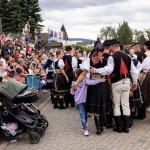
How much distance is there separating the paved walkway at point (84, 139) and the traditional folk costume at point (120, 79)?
1.12 ft

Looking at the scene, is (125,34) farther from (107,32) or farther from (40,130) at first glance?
(40,130)

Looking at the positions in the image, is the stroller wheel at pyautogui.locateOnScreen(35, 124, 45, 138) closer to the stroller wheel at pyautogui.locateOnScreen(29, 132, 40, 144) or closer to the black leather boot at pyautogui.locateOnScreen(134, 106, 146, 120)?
the stroller wheel at pyautogui.locateOnScreen(29, 132, 40, 144)

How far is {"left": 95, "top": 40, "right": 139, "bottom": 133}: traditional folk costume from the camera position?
8406 mm

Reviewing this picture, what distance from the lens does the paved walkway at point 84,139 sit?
767 centimetres

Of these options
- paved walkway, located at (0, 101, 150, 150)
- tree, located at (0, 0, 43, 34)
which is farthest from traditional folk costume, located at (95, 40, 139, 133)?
tree, located at (0, 0, 43, 34)

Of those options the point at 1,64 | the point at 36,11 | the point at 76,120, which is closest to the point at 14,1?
the point at 36,11

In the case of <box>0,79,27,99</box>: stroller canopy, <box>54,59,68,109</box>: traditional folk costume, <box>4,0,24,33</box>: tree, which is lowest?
<box>54,59,68,109</box>: traditional folk costume

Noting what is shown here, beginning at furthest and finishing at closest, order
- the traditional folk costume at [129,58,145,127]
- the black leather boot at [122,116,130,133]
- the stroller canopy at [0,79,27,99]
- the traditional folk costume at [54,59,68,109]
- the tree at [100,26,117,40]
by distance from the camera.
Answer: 1. the tree at [100,26,117,40]
2. the traditional folk costume at [54,59,68,109]
3. the traditional folk costume at [129,58,145,127]
4. the black leather boot at [122,116,130,133]
5. the stroller canopy at [0,79,27,99]

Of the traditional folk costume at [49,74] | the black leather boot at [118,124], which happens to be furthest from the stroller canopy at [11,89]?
the traditional folk costume at [49,74]

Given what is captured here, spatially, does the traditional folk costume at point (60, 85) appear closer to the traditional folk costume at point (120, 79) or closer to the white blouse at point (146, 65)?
the white blouse at point (146, 65)

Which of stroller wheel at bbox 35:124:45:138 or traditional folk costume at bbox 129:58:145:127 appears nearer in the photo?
stroller wheel at bbox 35:124:45:138

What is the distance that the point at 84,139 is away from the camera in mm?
8266

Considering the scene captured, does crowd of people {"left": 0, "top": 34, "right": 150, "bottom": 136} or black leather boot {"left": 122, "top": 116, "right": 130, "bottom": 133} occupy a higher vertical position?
crowd of people {"left": 0, "top": 34, "right": 150, "bottom": 136}

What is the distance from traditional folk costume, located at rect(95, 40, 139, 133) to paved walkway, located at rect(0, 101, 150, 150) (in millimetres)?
341
